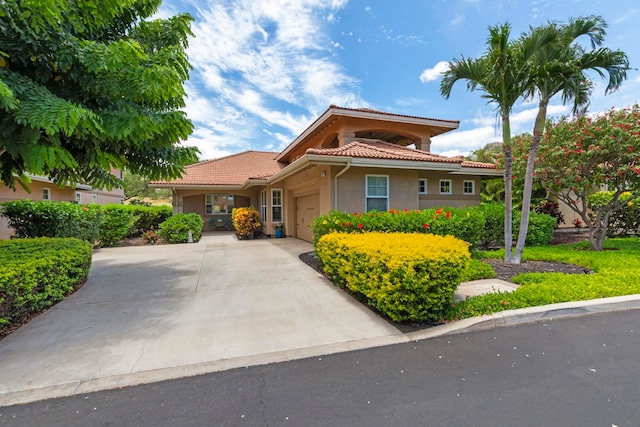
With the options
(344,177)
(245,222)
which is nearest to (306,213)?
(245,222)

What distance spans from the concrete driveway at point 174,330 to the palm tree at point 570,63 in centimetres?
728

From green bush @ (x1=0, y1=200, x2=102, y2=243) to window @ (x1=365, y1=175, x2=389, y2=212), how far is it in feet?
34.3

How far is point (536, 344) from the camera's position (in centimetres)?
360

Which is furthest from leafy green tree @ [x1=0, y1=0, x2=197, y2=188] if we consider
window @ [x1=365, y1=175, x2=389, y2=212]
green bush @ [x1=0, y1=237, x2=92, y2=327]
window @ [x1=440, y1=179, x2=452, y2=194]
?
window @ [x1=440, y1=179, x2=452, y2=194]

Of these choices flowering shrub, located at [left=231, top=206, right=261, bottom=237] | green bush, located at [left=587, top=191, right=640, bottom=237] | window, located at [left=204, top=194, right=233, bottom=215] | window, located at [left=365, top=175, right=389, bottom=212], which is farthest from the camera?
window, located at [left=204, top=194, right=233, bottom=215]

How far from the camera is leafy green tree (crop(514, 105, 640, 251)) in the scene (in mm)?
8188

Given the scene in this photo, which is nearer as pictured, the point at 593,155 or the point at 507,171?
the point at 507,171

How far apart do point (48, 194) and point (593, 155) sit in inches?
933

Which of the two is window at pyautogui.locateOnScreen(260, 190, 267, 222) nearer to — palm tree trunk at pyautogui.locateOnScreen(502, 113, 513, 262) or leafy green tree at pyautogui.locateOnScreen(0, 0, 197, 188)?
leafy green tree at pyautogui.locateOnScreen(0, 0, 197, 188)

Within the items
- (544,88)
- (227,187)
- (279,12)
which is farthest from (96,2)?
(227,187)

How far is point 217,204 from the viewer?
19266 mm

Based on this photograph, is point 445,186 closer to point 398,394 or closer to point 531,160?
point 531,160

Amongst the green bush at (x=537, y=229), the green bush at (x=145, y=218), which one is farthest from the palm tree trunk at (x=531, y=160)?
the green bush at (x=145, y=218)

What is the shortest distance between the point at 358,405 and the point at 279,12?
9440 mm
